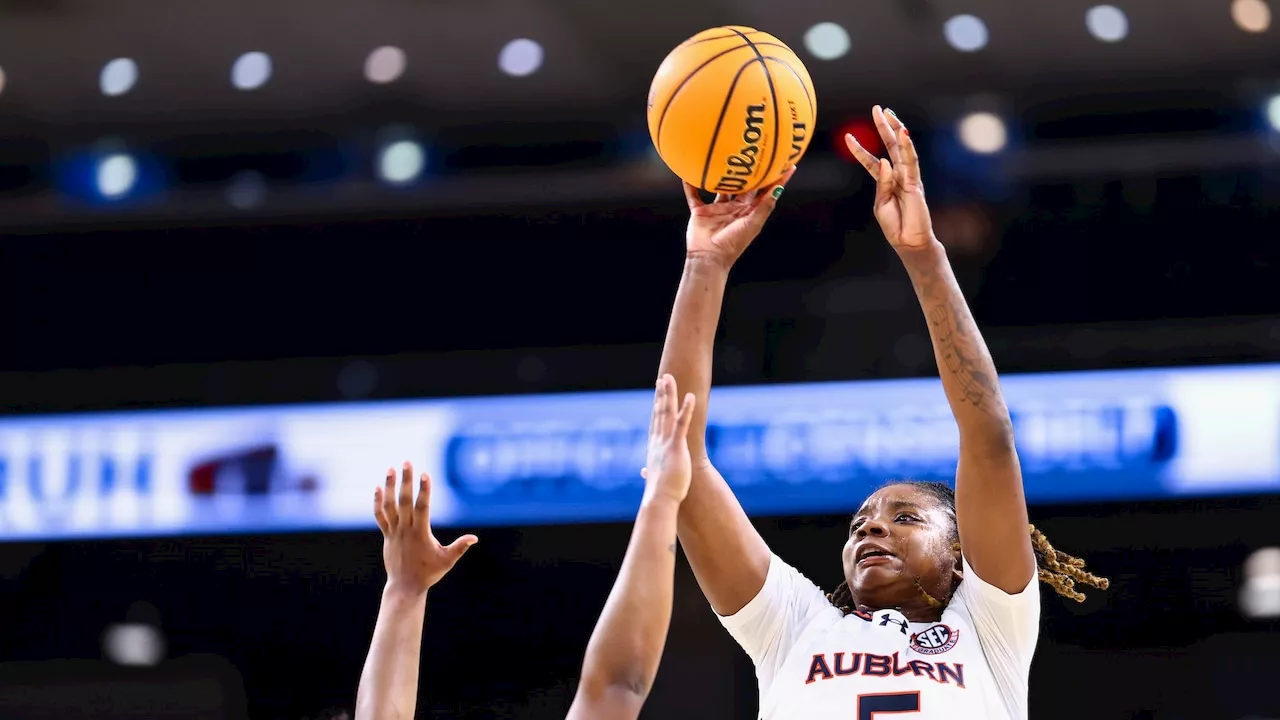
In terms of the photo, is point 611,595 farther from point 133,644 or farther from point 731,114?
point 133,644

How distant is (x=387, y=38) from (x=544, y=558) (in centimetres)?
267

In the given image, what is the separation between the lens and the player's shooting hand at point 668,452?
2166 millimetres

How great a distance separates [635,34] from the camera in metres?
6.20

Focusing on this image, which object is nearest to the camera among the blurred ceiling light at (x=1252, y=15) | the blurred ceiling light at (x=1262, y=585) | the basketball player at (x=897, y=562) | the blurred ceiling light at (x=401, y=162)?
the basketball player at (x=897, y=562)

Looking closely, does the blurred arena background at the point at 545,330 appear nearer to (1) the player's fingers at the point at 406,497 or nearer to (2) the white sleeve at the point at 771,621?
(2) the white sleeve at the point at 771,621

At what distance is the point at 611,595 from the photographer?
2.09 m

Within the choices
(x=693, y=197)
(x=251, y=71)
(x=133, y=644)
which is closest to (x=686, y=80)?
(x=693, y=197)

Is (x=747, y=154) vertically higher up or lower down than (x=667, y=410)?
higher up

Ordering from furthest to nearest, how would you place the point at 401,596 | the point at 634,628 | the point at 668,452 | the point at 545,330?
the point at 545,330 → the point at 401,596 → the point at 668,452 → the point at 634,628

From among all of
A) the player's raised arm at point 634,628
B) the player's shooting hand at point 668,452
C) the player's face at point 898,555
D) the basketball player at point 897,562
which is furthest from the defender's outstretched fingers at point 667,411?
the player's face at point 898,555

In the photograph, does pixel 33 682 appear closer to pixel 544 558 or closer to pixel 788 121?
pixel 544 558

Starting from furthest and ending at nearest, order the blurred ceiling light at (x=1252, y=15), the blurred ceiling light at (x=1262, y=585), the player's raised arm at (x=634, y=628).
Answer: the blurred ceiling light at (x=1262, y=585) → the blurred ceiling light at (x=1252, y=15) → the player's raised arm at (x=634, y=628)

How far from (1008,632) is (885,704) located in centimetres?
32

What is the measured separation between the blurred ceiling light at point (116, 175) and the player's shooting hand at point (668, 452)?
16.9 ft
